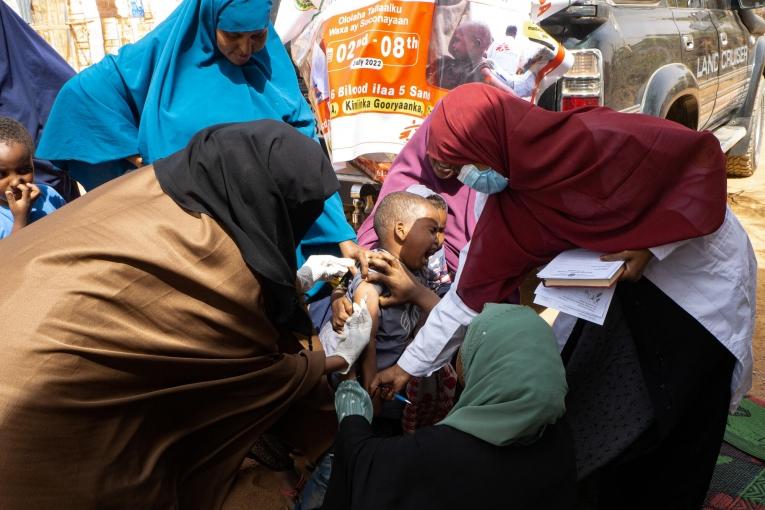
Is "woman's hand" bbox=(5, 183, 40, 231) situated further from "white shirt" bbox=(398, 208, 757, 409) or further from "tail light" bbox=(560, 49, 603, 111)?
"tail light" bbox=(560, 49, 603, 111)

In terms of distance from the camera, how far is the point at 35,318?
1721mm

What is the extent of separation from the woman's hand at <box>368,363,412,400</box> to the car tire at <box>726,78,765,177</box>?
21.0 feet

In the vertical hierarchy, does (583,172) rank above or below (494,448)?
above

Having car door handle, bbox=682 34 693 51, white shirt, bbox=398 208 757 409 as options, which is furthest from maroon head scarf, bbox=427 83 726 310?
car door handle, bbox=682 34 693 51

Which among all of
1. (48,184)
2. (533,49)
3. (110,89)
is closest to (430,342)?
(533,49)

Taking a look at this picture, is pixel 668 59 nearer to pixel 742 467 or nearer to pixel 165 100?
pixel 742 467

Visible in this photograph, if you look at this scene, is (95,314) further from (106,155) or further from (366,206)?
(366,206)

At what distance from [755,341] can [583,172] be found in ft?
9.72

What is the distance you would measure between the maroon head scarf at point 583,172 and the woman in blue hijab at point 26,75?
2.75 meters

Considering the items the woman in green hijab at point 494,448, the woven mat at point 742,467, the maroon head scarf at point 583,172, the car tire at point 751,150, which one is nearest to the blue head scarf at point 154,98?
the maroon head scarf at point 583,172

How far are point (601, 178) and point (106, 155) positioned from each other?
2.27m

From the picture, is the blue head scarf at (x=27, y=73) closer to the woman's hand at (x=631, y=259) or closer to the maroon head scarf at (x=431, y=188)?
the maroon head scarf at (x=431, y=188)

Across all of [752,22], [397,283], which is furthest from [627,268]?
[752,22]

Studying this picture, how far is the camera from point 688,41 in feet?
16.4
